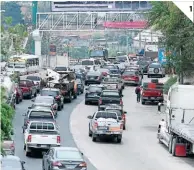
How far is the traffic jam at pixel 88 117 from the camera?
33.7 meters

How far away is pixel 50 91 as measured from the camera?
58.8 m

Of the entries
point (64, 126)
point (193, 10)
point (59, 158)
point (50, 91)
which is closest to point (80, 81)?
point (50, 91)

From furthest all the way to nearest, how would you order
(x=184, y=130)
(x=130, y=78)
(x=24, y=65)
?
1. (x=130, y=78)
2. (x=24, y=65)
3. (x=184, y=130)

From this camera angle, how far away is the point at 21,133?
46312 millimetres

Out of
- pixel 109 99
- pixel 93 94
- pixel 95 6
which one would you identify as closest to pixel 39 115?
pixel 109 99

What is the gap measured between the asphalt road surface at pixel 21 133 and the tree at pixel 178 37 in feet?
24.3

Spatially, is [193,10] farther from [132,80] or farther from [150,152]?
[132,80]

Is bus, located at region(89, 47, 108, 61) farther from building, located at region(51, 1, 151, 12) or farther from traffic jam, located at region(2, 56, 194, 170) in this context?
traffic jam, located at region(2, 56, 194, 170)

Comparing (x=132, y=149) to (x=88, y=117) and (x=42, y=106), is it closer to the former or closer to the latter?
(x=88, y=117)

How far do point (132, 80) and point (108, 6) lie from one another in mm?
27689

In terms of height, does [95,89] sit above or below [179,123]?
above

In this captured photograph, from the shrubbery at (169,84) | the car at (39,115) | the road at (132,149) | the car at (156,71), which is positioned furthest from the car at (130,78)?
the car at (39,115)

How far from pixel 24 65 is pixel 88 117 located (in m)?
30.1

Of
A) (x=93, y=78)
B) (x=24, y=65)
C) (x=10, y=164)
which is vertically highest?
(x=24, y=65)
